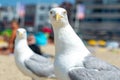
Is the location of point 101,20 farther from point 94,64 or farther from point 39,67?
point 94,64

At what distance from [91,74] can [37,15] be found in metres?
91.6

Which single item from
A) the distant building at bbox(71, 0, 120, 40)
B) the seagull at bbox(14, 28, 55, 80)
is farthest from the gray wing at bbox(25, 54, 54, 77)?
the distant building at bbox(71, 0, 120, 40)

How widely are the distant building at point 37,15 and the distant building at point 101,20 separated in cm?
1353

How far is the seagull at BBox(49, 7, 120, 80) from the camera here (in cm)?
391

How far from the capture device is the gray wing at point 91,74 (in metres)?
3.87

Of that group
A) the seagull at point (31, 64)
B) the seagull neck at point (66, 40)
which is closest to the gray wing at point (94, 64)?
the seagull neck at point (66, 40)

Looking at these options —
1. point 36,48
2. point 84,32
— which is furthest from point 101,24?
point 36,48

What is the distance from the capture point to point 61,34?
13.4 ft

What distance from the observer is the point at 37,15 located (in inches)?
3743

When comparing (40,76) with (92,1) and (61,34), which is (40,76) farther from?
(92,1)

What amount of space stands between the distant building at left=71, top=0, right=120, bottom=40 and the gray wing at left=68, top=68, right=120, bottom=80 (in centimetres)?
6678

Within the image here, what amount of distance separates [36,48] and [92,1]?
69265mm

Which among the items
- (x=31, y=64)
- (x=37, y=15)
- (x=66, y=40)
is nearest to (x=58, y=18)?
(x=66, y=40)

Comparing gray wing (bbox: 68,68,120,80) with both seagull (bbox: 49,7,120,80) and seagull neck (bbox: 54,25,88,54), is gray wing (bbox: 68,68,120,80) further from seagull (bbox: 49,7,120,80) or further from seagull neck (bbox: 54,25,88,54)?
seagull neck (bbox: 54,25,88,54)
